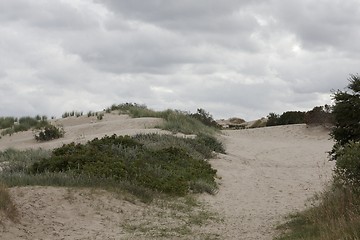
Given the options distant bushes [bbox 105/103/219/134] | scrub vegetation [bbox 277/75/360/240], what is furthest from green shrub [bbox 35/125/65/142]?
scrub vegetation [bbox 277/75/360/240]

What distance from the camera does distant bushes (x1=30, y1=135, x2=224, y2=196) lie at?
15.0 metres

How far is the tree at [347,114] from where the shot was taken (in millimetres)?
14320

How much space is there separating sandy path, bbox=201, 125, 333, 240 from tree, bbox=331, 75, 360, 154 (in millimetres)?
2207

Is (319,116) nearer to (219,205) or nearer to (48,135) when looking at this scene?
(48,135)

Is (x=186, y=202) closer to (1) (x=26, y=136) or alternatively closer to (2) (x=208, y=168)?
(2) (x=208, y=168)

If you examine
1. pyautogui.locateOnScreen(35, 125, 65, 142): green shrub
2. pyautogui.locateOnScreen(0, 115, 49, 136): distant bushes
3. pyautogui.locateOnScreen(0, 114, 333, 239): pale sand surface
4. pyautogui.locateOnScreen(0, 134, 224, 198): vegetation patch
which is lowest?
pyautogui.locateOnScreen(0, 114, 333, 239): pale sand surface

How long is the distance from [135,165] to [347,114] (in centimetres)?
615

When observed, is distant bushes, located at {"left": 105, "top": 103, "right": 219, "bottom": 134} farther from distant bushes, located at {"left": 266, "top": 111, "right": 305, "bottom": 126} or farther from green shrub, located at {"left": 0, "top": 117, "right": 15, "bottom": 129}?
distant bushes, located at {"left": 266, "top": 111, "right": 305, "bottom": 126}

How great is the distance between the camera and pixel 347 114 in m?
14.5

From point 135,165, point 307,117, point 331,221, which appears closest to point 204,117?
point 307,117

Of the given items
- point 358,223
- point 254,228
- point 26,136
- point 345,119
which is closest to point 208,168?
point 345,119

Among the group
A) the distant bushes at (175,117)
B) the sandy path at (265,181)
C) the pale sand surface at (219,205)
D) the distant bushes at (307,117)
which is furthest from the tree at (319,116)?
the pale sand surface at (219,205)

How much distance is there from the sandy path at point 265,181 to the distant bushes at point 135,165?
0.90 metres

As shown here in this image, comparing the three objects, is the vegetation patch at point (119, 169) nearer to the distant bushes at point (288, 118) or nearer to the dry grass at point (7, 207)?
the dry grass at point (7, 207)
